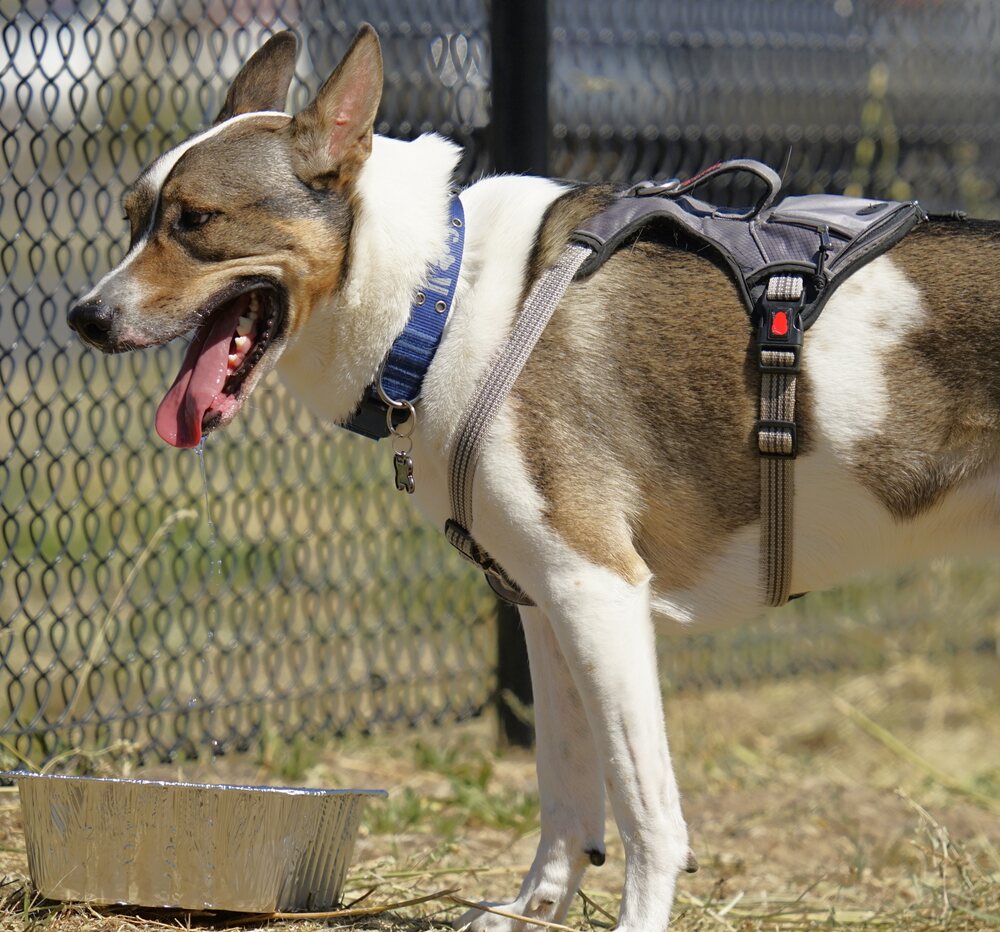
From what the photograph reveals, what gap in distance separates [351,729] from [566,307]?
7.93 feet

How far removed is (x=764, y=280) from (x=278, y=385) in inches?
91.3

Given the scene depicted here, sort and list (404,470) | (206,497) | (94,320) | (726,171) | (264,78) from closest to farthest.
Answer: (94,320) → (404,470) → (726,171) → (264,78) → (206,497)

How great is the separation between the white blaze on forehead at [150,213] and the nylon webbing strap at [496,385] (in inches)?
26.2

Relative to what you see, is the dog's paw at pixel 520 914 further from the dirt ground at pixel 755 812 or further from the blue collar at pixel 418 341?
the blue collar at pixel 418 341

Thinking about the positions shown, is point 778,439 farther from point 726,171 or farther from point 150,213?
point 150,213

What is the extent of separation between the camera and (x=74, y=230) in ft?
12.6

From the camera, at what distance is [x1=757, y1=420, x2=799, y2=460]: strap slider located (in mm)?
2715

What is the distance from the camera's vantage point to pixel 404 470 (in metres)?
2.78

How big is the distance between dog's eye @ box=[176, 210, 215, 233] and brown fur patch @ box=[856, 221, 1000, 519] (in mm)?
1361

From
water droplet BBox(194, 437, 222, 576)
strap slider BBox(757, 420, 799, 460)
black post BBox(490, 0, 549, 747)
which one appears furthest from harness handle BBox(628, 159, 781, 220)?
black post BBox(490, 0, 549, 747)

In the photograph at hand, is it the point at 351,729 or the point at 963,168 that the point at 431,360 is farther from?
the point at 963,168

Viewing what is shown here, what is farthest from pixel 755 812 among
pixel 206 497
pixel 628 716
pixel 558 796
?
pixel 206 497

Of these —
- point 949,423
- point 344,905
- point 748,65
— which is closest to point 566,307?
point 949,423

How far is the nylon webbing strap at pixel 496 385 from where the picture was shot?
8.77 ft
